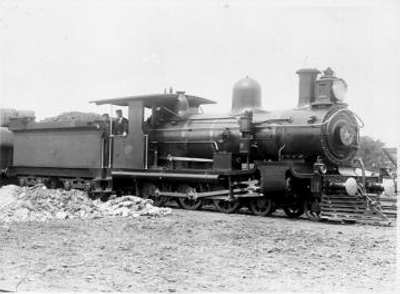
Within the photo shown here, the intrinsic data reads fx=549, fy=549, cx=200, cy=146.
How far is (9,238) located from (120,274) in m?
2.96

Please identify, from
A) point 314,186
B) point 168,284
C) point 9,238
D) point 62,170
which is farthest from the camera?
point 62,170

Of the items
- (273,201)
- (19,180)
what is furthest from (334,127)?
(19,180)

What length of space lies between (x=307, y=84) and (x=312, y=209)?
9.12 ft

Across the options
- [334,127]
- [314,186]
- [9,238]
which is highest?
[334,127]

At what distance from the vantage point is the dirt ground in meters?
5.35

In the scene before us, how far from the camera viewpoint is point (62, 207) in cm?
1128

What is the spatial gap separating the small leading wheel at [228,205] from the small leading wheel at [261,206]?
31cm

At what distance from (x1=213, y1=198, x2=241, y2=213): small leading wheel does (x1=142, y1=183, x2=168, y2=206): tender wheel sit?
1.57 m

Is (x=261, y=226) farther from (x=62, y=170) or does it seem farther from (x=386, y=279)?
(x=62, y=170)

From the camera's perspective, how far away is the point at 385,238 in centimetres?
858

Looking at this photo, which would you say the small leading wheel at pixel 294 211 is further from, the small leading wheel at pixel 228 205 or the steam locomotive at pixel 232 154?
the small leading wheel at pixel 228 205

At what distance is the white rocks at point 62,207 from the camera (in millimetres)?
10688

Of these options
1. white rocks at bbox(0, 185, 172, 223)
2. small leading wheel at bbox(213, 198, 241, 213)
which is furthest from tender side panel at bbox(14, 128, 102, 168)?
small leading wheel at bbox(213, 198, 241, 213)

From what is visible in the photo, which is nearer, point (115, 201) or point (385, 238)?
point (385, 238)
